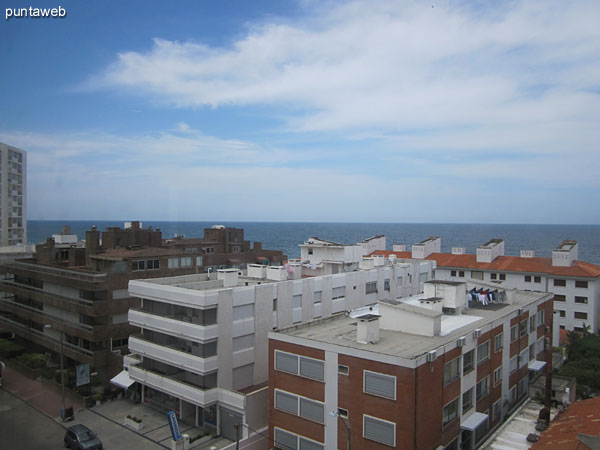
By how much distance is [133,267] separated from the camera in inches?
1586

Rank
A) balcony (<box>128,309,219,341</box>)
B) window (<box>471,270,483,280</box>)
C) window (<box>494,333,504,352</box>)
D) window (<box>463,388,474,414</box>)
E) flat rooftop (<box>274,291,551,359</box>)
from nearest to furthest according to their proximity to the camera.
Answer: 1. flat rooftop (<box>274,291,551,359</box>)
2. window (<box>463,388,474,414</box>)
3. window (<box>494,333,504,352</box>)
4. balcony (<box>128,309,219,341</box>)
5. window (<box>471,270,483,280</box>)

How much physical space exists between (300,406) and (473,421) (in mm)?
9239

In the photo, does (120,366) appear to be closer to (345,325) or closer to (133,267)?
(133,267)

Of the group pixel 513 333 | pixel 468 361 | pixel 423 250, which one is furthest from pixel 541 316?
pixel 423 250

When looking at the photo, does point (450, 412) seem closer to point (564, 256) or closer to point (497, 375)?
point (497, 375)

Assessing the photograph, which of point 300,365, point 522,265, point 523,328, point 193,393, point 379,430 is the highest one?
point 522,265

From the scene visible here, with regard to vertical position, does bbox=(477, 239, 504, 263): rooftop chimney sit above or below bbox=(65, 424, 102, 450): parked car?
above

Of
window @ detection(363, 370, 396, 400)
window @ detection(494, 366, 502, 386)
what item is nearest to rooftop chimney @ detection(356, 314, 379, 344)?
window @ detection(363, 370, 396, 400)

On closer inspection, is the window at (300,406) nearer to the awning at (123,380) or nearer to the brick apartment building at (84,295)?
the awning at (123,380)

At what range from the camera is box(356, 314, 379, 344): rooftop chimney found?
23.4 meters

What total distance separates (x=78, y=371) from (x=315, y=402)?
19.6m

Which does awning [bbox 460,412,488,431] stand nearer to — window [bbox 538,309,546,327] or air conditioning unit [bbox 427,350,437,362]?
air conditioning unit [bbox 427,350,437,362]

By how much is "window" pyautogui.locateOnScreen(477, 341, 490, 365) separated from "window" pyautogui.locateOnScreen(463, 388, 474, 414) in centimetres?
177

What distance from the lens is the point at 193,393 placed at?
2912 cm
